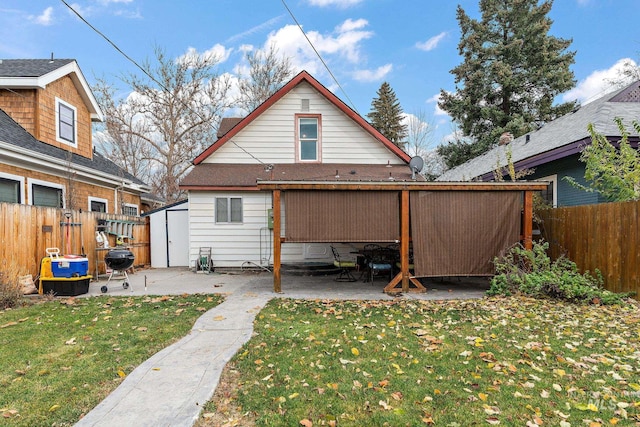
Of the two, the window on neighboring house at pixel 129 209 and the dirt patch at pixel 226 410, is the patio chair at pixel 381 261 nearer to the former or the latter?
the dirt patch at pixel 226 410

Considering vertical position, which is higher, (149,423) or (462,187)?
(462,187)

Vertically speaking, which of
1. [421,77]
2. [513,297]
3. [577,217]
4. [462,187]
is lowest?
[513,297]

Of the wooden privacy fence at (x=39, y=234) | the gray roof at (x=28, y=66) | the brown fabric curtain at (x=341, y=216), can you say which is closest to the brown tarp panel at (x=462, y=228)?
the brown fabric curtain at (x=341, y=216)

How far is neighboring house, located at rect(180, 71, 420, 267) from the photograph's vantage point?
10586mm

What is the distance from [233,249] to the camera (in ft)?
35.1

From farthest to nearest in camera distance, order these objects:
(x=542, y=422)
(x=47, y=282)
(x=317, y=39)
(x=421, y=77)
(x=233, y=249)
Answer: (x=421, y=77) → (x=233, y=249) → (x=317, y=39) → (x=47, y=282) → (x=542, y=422)

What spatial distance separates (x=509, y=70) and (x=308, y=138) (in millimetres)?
17670

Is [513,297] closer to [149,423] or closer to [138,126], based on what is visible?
[149,423]

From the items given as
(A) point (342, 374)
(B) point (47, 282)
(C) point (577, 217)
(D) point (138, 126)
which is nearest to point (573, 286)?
(C) point (577, 217)

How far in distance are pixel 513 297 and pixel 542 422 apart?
4530 mm

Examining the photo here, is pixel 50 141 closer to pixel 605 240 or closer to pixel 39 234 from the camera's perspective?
pixel 39 234

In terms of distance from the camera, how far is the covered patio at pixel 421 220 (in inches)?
292

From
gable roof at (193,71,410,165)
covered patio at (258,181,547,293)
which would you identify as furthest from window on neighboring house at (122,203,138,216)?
covered patio at (258,181,547,293)

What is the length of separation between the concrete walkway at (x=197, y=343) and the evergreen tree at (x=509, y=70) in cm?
1808
